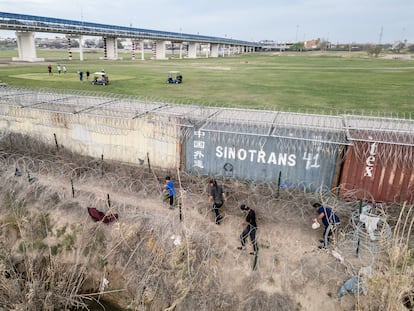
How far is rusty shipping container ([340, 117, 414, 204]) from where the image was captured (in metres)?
9.42

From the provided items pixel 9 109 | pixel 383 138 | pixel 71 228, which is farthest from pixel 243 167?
pixel 9 109

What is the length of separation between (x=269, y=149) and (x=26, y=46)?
5003 cm

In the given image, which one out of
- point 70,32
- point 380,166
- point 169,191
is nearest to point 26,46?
point 70,32

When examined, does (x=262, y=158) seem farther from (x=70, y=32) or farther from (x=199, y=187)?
(x=70, y=32)

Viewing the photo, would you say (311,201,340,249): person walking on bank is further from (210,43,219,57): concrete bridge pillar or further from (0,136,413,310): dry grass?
(210,43,219,57): concrete bridge pillar

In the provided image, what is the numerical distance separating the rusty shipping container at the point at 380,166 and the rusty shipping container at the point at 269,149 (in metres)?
0.53

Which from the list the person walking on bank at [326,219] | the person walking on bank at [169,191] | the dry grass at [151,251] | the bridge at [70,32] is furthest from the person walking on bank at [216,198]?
the bridge at [70,32]

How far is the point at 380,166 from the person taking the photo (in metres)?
9.66

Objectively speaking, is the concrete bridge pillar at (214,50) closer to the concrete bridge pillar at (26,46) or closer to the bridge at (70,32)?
the bridge at (70,32)

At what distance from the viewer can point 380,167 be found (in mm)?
9672

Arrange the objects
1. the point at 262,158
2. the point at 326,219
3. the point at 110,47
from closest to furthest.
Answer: the point at 326,219 → the point at 262,158 → the point at 110,47

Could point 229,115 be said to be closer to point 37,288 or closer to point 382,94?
point 37,288

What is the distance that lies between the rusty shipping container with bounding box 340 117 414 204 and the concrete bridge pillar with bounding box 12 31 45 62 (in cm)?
5128

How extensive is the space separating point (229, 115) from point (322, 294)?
7174mm
